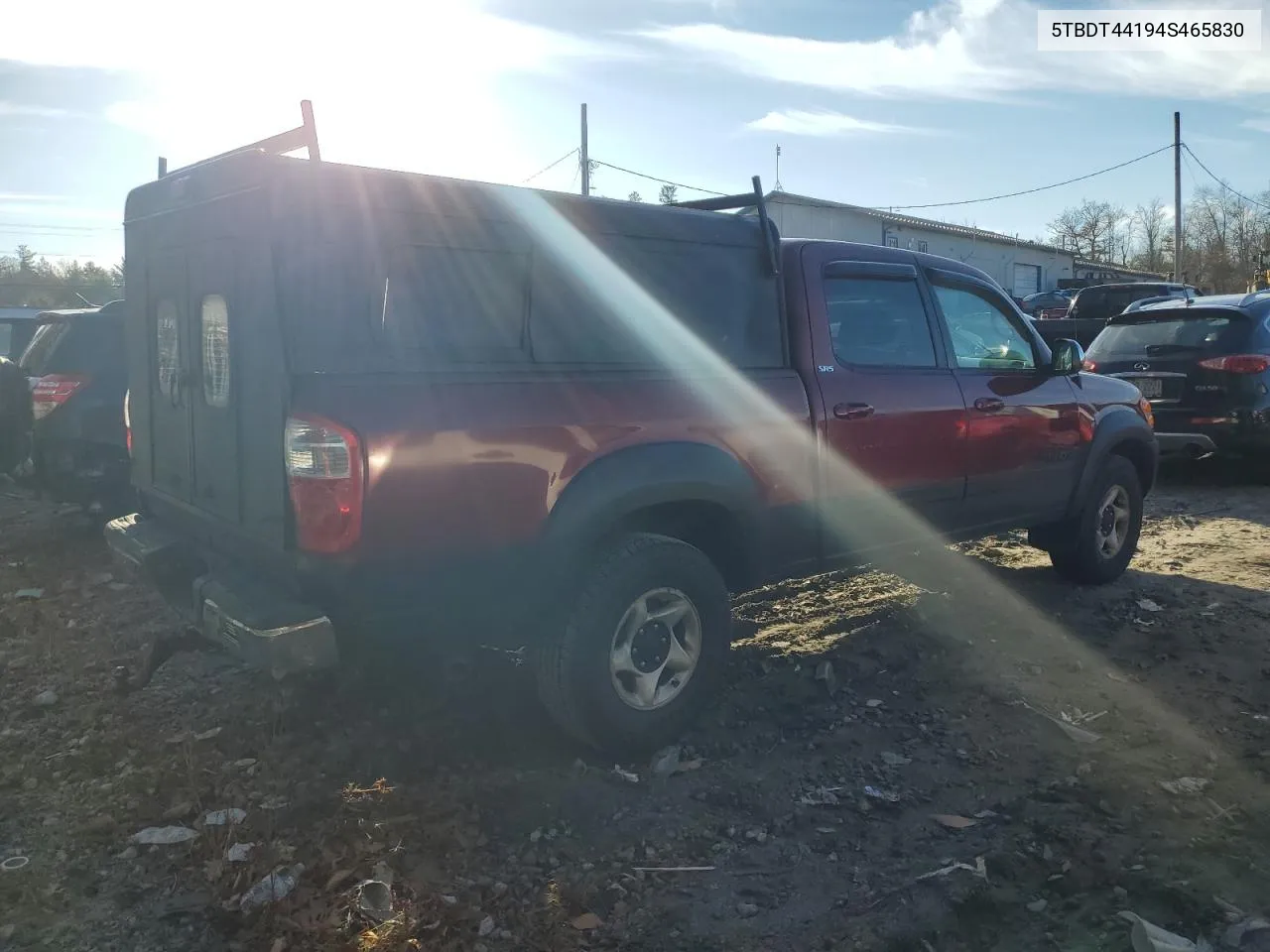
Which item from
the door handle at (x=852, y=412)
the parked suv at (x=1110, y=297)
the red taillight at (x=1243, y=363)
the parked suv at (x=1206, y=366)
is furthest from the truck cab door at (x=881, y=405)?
the parked suv at (x=1110, y=297)

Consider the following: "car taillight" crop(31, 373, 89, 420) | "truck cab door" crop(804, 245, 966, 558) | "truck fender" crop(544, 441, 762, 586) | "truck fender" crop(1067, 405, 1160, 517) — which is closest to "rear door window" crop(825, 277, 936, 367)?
"truck cab door" crop(804, 245, 966, 558)

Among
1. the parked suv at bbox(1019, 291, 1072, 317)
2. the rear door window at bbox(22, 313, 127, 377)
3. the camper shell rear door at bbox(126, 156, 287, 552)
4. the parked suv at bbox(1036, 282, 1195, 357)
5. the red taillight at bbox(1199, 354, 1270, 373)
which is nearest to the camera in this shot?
the camper shell rear door at bbox(126, 156, 287, 552)

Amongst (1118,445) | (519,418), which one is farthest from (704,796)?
(1118,445)

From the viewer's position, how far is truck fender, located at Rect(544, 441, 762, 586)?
11.8ft

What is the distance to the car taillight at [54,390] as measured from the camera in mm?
7188

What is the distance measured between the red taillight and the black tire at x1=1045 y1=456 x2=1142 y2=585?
3117 mm

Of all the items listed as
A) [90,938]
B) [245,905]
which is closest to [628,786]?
[245,905]

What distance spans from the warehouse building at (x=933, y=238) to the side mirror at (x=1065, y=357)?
57.8ft

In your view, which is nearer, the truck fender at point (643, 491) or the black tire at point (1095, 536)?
the truck fender at point (643, 491)

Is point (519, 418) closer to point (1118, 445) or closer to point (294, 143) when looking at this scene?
point (294, 143)

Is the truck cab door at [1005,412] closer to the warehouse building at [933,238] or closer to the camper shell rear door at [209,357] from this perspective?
the camper shell rear door at [209,357]

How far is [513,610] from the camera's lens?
3604mm

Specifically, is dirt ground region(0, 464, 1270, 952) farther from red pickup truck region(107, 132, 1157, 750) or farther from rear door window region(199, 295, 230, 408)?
rear door window region(199, 295, 230, 408)

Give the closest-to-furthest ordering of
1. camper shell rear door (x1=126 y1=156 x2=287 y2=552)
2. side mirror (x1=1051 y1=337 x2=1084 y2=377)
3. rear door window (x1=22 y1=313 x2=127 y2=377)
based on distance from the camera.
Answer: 1. camper shell rear door (x1=126 y1=156 x2=287 y2=552)
2. side mirror (x1=1051 y1=337 x2=1084 y2=377)
3. rear door window (x1=22 y1=313 x2=127 y2=377)
